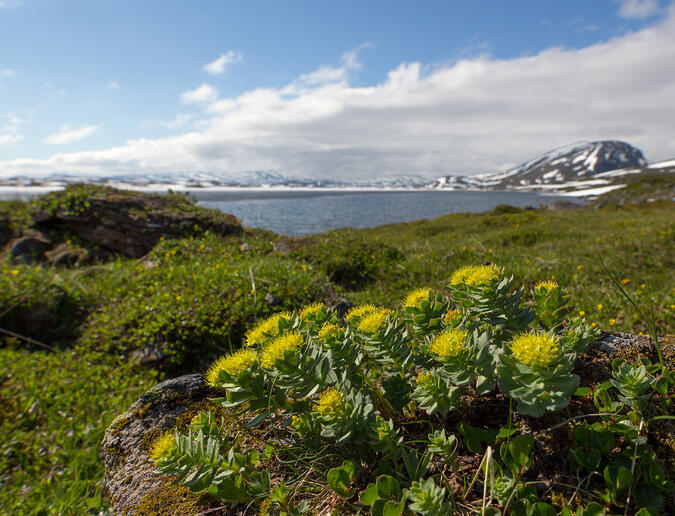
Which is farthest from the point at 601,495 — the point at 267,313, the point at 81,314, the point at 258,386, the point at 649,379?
the point at 81,314

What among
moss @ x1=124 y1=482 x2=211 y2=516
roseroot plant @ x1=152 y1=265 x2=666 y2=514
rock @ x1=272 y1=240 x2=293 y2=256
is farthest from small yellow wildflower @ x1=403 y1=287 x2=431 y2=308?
rock @ x1=272 y1=240 x2=293 y2=256

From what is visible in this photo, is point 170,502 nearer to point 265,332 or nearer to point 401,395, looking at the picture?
point 265,332

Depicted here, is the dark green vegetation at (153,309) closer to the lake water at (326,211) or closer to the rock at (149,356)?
the rock at (149,356)

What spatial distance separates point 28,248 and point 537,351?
11230mm

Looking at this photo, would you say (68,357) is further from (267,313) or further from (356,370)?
(356,370)

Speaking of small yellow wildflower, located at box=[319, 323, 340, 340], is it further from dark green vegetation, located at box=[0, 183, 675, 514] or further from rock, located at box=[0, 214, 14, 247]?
rock, located at box=[0, 214, 14, 247]

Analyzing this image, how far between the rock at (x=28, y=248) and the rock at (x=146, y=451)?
8442 mm

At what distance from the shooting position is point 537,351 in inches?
43.2

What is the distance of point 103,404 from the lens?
3.83 meters

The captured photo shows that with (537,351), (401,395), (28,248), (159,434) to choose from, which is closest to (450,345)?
(537,351)

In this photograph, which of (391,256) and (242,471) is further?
(391,256)

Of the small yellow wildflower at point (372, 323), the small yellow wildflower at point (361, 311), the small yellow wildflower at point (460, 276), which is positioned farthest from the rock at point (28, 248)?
the small yellow wildflower at point (460, 276)

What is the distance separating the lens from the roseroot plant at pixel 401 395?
3.64ft

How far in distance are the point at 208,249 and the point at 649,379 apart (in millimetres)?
7265
